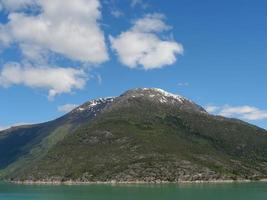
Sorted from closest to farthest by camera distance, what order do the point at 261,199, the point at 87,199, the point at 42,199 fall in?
the point at 261,199 → the point at 87,199 → the point at 42,199

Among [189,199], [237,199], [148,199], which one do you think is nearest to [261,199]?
[237,199]

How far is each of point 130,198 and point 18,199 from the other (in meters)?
45.6

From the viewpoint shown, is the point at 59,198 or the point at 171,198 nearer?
the point at 171,198

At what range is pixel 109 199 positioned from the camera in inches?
6998

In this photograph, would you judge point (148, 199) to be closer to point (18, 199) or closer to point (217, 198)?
point (217, 198)

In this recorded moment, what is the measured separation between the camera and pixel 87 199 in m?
182

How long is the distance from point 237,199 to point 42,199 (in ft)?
233

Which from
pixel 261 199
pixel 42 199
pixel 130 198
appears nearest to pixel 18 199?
pixel 42 199

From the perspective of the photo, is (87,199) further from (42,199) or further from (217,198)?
(217,198)

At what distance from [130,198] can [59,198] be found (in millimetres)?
31610

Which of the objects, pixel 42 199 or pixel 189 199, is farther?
pixel 42 199

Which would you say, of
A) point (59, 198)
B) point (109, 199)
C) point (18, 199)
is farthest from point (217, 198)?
point (18, 199)

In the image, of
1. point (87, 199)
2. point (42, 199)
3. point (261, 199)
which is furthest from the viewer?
point (42, 199)

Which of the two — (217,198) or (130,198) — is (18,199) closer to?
(130,198)
